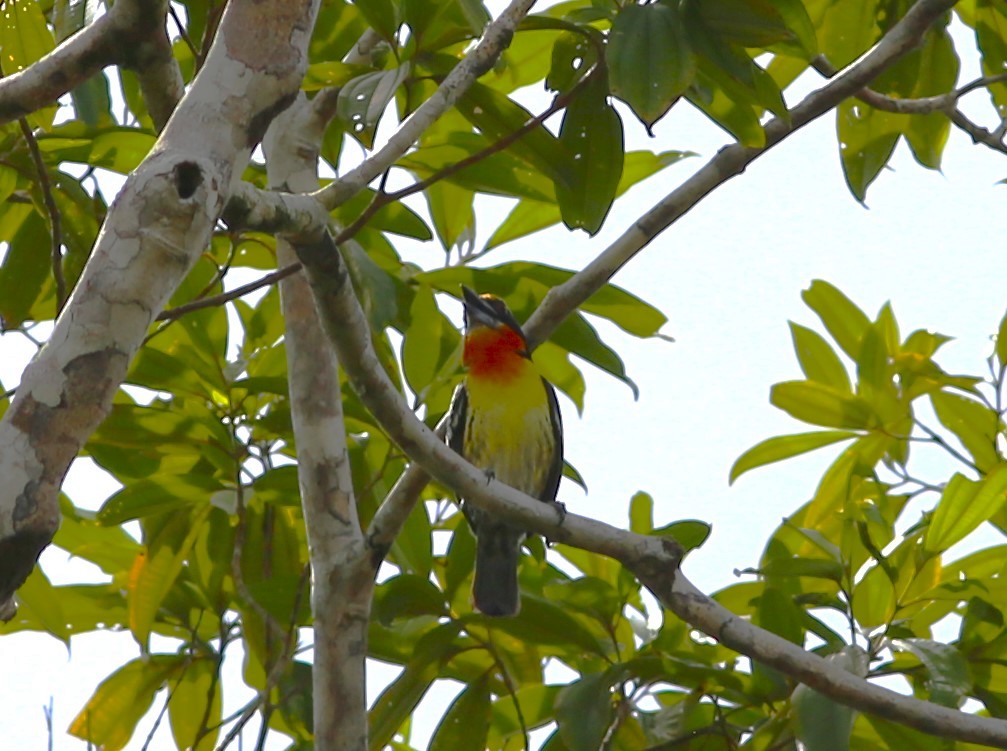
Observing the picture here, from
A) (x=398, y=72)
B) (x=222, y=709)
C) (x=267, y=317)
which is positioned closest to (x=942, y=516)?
(x=398, y=72)

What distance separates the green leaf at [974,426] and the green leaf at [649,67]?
215cm

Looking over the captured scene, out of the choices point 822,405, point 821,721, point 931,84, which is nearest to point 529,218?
point 822,405

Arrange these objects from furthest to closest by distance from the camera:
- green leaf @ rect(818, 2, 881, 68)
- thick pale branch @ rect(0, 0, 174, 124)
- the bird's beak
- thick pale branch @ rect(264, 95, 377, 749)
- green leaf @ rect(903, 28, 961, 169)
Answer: the bird's beak, green leaf @ rect(903, 28, 961, 169), green leaf @ rect(818, 2, 881, 68), thick pale branch @ rect(264, 95, 377, 749), thick pale branch @ rect(0, 0, 174, 124)

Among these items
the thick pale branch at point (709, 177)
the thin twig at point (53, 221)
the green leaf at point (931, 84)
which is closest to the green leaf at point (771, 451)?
the green leaf at point (931, 84)

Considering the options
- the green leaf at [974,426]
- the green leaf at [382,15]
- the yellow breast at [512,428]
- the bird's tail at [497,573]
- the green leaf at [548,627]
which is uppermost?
the yellow breast at [512,428]

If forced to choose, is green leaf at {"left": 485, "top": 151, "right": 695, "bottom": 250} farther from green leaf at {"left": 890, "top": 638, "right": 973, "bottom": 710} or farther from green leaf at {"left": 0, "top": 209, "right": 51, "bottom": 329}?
green leaf at {"left": 890, "top": 638, "right": 973, "bottom": 710}

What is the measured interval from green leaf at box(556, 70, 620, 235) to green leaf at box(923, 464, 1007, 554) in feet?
3.80

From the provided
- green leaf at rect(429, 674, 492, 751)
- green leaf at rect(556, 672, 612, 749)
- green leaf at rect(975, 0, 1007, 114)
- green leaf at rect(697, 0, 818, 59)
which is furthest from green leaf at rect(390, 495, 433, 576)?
green leaf at rect(975, 0, 1007, 114)

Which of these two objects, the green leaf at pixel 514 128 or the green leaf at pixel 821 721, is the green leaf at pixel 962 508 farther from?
the green leaf at pixel 514 128

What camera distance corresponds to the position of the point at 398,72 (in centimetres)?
281

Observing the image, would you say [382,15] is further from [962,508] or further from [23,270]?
[962,508]

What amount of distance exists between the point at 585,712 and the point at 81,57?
1.96m

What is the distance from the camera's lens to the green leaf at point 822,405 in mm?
4352

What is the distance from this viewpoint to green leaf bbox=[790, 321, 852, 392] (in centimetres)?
453
